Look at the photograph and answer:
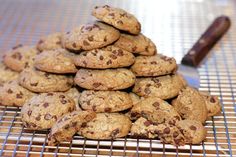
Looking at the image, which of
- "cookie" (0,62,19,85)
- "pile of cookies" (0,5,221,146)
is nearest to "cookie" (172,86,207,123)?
"pile of cookies" (0,5,221,146)

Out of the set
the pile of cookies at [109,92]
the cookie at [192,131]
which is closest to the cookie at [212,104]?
the pile of cookies at [109,92]

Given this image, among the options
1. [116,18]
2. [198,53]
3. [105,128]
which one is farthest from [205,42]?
[105,128]

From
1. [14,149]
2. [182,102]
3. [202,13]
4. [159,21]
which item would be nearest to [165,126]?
[182,102]

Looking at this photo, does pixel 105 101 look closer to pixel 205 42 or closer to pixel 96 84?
pixel 96 84

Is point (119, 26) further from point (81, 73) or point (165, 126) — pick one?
point (165, 126)

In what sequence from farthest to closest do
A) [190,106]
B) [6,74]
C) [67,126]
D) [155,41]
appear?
[155,41], [6,74], [190,106], [67,126]
